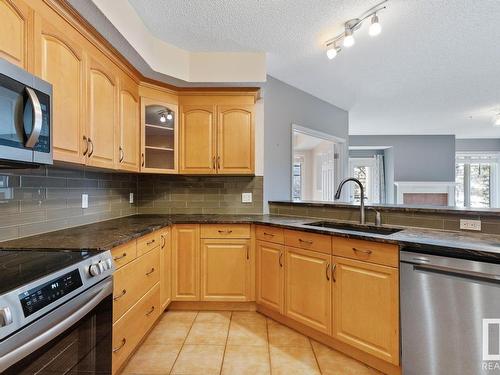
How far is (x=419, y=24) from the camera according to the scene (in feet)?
7.09

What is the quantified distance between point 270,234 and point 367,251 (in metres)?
0.88

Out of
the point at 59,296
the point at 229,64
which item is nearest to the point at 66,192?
the point at 59,296

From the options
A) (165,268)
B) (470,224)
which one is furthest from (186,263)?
(470,224)

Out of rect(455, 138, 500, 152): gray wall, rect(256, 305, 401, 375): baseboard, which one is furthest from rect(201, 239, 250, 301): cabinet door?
rect(455, 138, 500, 152): gray wall

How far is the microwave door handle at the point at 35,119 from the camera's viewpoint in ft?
3.68

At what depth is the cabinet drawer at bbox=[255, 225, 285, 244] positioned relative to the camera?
2291 mm

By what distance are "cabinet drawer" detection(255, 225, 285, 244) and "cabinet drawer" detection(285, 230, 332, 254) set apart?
0.18 feet

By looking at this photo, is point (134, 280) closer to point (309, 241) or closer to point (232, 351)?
point (232, 351)

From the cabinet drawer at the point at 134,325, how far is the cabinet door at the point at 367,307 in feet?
4.59

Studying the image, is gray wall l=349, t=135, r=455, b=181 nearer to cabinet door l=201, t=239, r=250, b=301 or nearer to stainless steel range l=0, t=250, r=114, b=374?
cabinet door l=201, t=239, r=250, b=301

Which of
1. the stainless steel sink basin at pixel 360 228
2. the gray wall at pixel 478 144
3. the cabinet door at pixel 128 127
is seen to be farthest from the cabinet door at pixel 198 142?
the gray wall at pixel 478 144

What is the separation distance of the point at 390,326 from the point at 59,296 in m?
1.77

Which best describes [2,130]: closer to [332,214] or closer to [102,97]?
[102,97]

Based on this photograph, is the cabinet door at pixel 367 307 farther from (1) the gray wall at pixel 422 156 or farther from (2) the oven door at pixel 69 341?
(1) the gray wall at pixel 422 156
